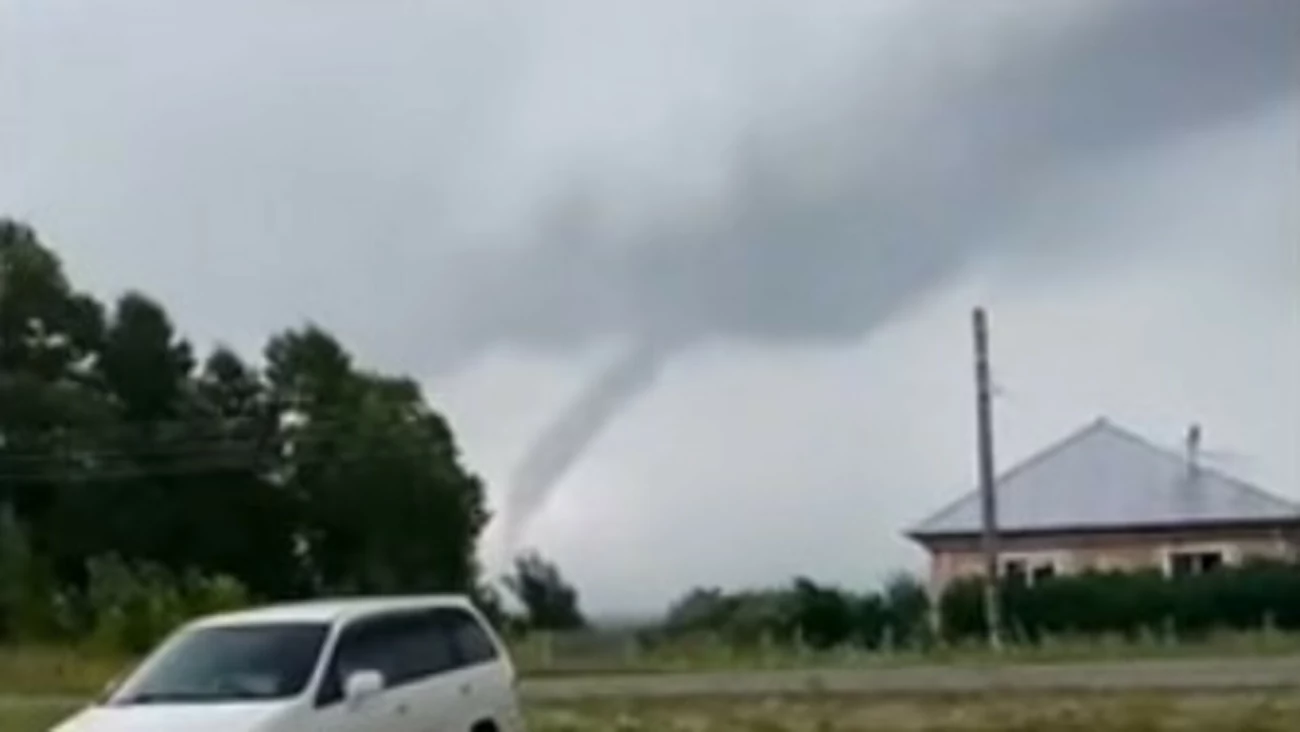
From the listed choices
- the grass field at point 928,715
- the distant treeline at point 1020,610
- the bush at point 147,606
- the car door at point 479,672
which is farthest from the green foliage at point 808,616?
the car door at point 479,672

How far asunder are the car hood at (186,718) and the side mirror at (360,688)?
597 millimetres

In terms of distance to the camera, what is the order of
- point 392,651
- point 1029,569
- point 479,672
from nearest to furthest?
point 392,651, point 479,672, point 1029,569

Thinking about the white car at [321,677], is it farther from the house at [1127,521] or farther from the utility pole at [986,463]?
the house at [1127,521]

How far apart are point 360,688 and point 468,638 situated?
2302 mm

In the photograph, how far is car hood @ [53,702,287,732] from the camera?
18.3 meters

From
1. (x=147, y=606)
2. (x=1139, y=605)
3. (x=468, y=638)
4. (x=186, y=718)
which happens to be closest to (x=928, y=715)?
(x=468, y=638)

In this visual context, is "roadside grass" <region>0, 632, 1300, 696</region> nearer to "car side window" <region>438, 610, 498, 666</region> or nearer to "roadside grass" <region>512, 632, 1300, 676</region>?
"roadside grass" <region>512, 632, 1300, 676</region>

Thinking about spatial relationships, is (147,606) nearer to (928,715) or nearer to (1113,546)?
(928,715)

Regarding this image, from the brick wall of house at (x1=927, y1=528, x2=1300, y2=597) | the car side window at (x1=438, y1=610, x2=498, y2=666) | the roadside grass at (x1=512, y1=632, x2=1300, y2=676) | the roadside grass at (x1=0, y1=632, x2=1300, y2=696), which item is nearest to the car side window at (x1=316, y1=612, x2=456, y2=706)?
the car side window at (x1=438, y1=610, x2=498, y2=666)

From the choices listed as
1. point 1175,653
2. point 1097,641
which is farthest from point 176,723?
point 1097,641

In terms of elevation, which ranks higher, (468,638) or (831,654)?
(831,654)

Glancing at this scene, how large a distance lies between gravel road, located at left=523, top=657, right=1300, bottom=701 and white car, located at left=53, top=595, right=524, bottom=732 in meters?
14.0

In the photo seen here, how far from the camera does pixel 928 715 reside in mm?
30000

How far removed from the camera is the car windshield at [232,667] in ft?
62.7
